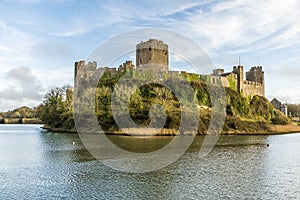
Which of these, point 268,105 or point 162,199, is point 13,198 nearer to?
point 162,199

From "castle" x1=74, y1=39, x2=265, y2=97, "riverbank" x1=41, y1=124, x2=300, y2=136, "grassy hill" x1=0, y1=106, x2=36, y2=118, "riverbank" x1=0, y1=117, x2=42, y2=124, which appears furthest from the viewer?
"grassy hill" x1=0, y1=106, x2=36, y2=118

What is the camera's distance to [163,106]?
148 ft

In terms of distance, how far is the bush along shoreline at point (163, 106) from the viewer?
43531 millimetres

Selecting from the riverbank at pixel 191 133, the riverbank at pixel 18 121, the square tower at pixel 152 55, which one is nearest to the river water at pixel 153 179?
the riverbank at pixel 191 133

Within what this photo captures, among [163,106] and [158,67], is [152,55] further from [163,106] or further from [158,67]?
[163,106]

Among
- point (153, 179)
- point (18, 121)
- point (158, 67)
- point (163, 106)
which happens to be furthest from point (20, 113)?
point (153, 179)

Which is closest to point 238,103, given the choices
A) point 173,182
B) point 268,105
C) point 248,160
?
point 268,105

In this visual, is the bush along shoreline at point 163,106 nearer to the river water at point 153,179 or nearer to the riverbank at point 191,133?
the riverbank at point 191,133

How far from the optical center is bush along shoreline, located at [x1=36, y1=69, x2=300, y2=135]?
4353 centimetres

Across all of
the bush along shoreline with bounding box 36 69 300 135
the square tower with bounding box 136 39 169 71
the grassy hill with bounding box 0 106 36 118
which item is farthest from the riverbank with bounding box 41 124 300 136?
A: the grassy hill with bounding box 0 106 36 118

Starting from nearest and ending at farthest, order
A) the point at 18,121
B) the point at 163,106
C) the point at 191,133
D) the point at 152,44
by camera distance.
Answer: the point at 191,133 < the point at 163,106 < the point at 152,44 < the point at 18,121

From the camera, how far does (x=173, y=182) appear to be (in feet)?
46.6

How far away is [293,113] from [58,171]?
91.9 meters

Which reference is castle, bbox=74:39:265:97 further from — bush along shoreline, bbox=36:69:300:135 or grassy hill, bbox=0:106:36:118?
grassy hill, bbox=0:106:36:118
